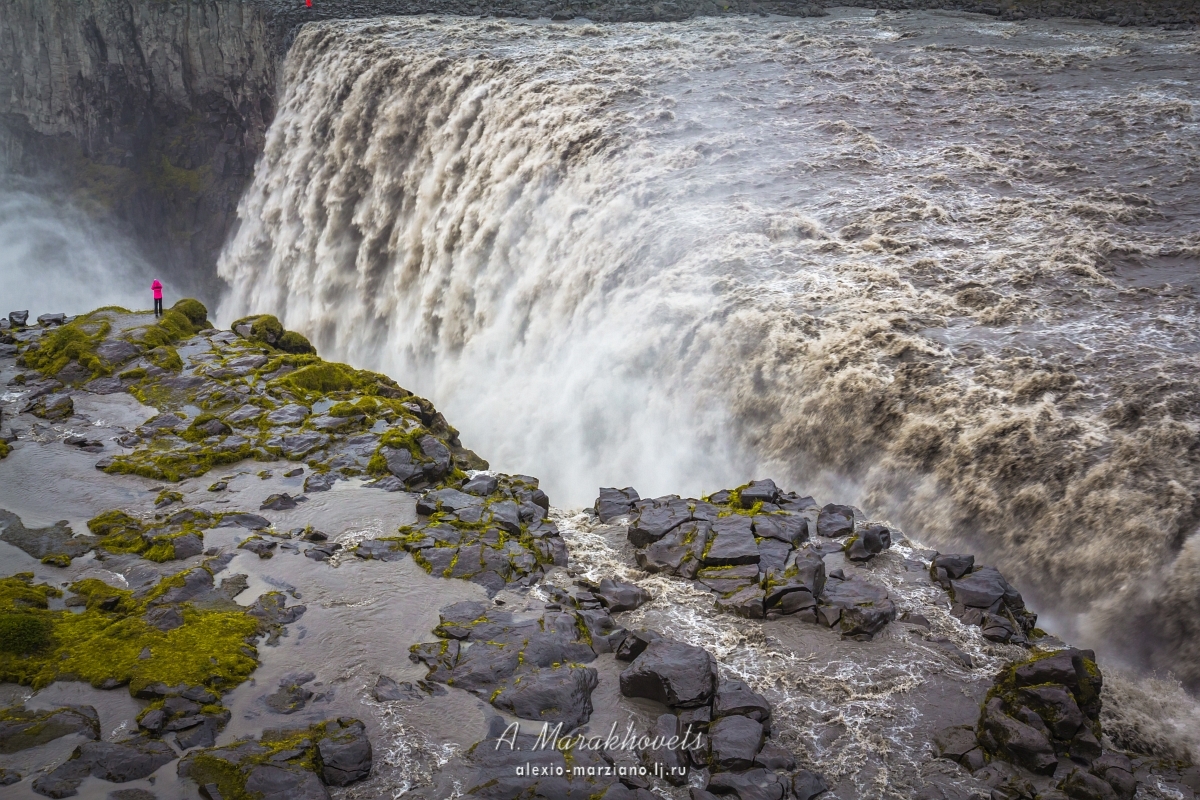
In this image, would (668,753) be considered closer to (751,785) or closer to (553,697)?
(751,785)

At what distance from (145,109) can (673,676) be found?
1727 inches

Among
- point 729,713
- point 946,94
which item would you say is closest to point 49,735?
point 729,713

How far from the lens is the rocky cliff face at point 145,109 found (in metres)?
40.5

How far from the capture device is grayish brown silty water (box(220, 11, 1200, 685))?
42.5 feet

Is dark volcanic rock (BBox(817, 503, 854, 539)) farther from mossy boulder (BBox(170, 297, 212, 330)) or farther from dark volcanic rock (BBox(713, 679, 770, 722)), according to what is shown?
mossy boulder (BBox(170, 297, 212, 330))

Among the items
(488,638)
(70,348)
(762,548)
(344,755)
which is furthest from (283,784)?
(70,348)

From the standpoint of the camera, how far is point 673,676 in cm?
966

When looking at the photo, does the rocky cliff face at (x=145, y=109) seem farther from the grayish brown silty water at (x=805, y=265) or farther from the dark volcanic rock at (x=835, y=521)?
the dark volcanic rock at (x=835, y=521)

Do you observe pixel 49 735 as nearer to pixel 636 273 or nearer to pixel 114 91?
pixel 636 273

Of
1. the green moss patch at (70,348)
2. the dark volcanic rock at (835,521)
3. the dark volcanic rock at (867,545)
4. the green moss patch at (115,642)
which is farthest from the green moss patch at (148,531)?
the dark volcanic rock at (867,545)

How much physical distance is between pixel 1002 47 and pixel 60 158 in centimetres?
4264

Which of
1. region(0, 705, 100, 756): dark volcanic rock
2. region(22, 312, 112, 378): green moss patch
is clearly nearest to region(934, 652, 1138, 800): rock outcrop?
region(0, 705, 100, 756): dark volcanic rock

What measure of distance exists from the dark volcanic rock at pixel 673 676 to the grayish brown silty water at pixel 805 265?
5078 millimetres

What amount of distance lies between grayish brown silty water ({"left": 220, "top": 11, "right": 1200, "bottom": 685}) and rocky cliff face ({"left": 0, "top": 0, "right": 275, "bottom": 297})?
846cm
